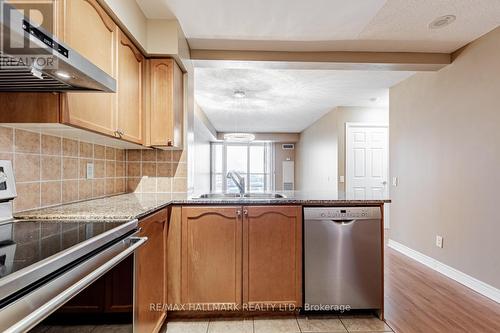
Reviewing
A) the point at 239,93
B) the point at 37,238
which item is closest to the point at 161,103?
the point at 37,238

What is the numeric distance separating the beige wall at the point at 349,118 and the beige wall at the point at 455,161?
1341 mm

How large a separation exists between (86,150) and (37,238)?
111cm

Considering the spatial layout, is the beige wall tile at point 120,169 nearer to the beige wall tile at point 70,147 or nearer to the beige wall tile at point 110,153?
the beige wall tile at point 110,153

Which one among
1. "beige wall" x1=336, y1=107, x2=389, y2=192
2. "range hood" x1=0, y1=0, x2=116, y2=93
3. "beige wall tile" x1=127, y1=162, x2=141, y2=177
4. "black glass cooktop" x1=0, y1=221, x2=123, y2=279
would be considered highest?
"beige wall" x1=336, y1=107, x2=389, y2=192

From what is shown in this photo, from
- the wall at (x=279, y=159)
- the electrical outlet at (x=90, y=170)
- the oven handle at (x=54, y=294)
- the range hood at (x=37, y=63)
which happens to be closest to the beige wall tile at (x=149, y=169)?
the electrical outlet at (x=90, y=170)

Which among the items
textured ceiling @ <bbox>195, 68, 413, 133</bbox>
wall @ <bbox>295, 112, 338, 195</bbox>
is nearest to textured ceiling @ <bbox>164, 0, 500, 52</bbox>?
textured ceiling @ <bbox>195, 68, 413, 133</bbox>

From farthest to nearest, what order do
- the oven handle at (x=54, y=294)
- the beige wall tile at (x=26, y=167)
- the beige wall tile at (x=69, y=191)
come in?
the beige wall tile at (x=69, y=191), the beige wall tile at (x=26, y=167), the oven handle at (x=54, y=294)

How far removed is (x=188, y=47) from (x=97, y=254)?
Result: 2.14m

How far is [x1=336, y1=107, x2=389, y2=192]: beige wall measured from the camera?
515 centimetres

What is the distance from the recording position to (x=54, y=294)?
0.80m

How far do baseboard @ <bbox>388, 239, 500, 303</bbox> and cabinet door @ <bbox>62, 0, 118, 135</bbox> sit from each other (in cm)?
331

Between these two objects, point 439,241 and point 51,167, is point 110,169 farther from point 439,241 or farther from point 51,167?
point 439,241

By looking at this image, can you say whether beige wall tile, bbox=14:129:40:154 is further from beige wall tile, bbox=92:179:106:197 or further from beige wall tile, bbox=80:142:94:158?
beige wall tile, bbox=92:179:106:197

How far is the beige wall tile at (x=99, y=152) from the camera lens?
6.82ft
